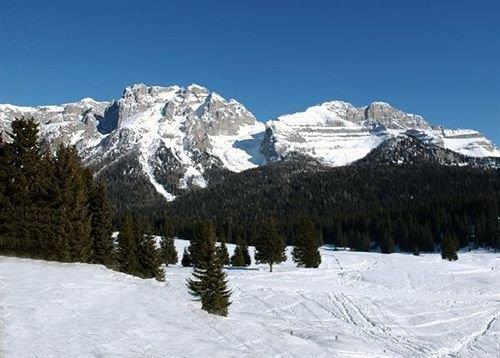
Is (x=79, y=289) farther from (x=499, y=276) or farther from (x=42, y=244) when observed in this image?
(x=499, y=276)

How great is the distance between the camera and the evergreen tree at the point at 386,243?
6481 inches

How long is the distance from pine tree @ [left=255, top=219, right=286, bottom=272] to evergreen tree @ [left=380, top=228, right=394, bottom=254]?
7737 cm

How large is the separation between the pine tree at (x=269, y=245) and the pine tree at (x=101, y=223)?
4532cm

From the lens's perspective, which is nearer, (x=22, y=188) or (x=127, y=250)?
(x=22, y=188)

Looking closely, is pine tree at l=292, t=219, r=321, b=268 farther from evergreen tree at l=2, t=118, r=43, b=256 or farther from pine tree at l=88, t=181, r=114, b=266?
evergreen tree at l=2, t=118, r=43, b=256

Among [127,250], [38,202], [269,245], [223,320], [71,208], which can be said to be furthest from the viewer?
[269,245]

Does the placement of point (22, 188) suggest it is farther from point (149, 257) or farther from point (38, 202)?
point (149, 257)

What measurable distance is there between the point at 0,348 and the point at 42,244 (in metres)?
21.7

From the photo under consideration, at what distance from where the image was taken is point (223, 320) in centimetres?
2805

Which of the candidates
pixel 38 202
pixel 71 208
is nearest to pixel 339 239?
pixel 71 208

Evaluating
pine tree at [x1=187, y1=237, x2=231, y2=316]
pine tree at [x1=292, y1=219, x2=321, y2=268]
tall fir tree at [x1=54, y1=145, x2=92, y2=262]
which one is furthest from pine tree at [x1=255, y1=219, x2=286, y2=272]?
tall fir tree at [x1=54, y1=145, x2=92, y2=262]

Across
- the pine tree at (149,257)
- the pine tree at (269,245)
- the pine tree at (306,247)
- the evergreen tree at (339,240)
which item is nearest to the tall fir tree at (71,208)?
the pine tree at (149,257)

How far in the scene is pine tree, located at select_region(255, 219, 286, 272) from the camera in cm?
9419

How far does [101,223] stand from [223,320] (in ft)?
91.0
